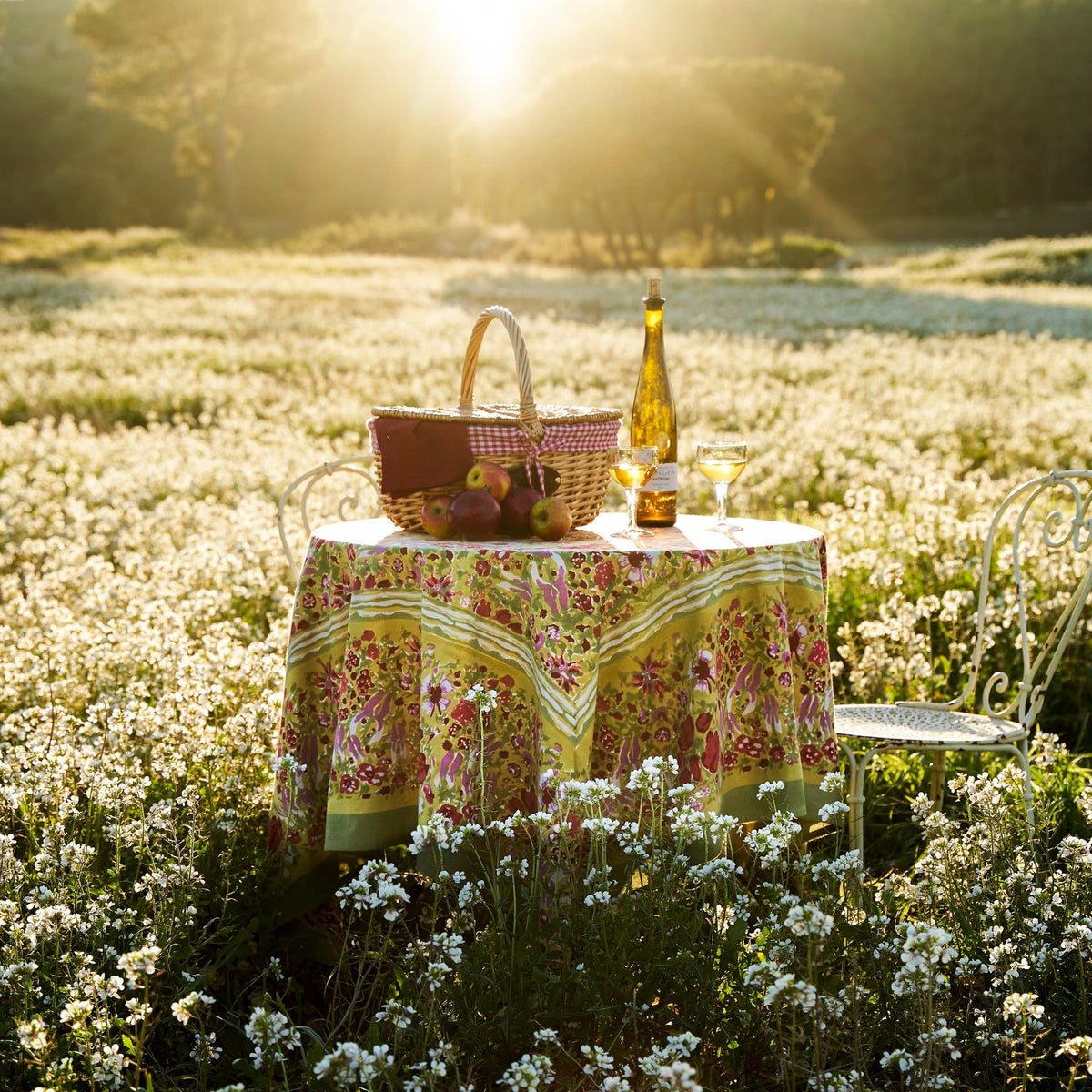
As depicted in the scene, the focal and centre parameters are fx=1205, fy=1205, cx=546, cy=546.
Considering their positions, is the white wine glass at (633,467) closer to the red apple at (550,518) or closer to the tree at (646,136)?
the red apple at (550,518)

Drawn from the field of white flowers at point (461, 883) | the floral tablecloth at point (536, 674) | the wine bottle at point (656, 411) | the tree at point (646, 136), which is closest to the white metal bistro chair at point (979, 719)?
the field of white flowers at point (461, 883)

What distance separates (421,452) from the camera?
398cm

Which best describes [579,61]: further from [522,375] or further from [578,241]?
[522,375]

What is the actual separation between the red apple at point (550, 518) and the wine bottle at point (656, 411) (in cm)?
56

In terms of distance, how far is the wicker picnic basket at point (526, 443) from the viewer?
3934mm

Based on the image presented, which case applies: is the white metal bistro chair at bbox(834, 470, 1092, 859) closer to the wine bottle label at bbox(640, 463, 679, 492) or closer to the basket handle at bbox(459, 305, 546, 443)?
the wine bottle label at bbox(640, 463, 679, 492)

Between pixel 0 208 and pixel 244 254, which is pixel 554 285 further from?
pixel 0 208

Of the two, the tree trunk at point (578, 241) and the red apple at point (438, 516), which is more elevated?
the tree trunk at point (578, 241)

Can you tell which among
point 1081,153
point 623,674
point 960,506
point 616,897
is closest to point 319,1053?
point 616,897

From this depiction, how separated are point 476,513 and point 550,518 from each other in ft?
0.77

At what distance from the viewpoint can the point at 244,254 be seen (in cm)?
4700

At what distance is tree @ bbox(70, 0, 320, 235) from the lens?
5978cm

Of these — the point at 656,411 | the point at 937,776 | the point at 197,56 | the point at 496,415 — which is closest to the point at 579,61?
the point at 197,56

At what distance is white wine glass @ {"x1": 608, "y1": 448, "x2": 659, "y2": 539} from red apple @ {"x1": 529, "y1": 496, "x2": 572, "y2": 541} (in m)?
0.26
